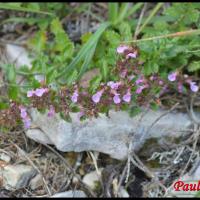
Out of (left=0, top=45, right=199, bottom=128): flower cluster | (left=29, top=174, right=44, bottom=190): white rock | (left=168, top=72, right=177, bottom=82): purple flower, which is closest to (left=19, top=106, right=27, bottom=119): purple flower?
(left=0, top=45, right=199, bottom=128): flower cluster

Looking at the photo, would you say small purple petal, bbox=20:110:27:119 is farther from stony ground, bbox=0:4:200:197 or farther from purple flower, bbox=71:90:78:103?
purple flower, bbox=71:90:78:103

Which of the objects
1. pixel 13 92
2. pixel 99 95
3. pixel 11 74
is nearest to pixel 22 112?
pixel 13 92

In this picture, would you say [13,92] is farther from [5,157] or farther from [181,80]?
[181,80]

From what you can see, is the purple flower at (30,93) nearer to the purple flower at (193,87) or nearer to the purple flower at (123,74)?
the purple flower at (123,74)

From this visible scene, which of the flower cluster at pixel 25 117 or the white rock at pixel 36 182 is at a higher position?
the flower cluster at pixel 25 117

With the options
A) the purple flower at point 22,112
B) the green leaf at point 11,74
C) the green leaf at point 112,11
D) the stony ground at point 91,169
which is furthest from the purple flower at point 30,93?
the green leaf at point 112,11

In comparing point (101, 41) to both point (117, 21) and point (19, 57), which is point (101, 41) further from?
point (19, 57)
